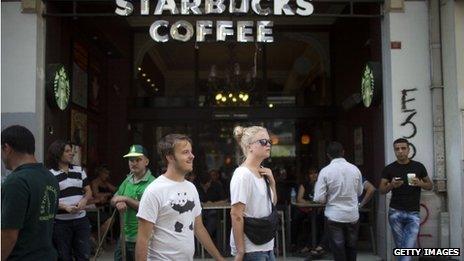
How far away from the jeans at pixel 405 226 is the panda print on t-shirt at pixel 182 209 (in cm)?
411

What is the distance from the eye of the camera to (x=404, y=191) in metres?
7.14

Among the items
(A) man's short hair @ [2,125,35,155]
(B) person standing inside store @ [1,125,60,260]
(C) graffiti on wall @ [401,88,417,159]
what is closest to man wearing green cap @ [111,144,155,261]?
(B) person standing inside store @ [1,125,60,260]

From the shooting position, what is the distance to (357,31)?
1191 centimetres

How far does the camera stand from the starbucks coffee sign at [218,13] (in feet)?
27.2

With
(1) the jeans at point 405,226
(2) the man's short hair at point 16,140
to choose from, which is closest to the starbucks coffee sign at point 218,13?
(1) the jeans at point 405,226

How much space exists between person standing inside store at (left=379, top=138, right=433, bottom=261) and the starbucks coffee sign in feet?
8.68

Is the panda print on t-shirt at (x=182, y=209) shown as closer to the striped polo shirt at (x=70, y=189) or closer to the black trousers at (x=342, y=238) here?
the striped polo shirt at (x=70, y=189)

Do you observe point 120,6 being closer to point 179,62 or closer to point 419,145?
point 419,145

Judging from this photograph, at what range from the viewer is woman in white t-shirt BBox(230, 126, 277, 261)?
13.7 feet

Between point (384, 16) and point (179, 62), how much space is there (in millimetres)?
7079

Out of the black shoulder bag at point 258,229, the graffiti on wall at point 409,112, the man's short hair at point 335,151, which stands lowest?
the black shoulder bag at point 258,229

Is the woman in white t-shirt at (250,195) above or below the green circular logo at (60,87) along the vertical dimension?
below

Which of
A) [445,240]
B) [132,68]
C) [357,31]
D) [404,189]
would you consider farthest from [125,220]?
[132,68]

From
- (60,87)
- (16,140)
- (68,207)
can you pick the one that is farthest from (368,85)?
(16,140)
